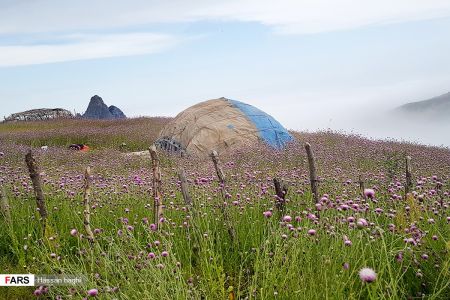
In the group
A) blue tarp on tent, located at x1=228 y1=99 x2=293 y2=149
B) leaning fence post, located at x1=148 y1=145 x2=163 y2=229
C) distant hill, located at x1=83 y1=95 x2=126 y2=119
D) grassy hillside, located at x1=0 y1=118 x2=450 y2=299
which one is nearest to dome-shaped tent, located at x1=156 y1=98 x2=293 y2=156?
blue tarp on tent, located at x1=228 y1=99 x2=293 y2=149

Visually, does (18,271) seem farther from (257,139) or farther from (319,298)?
(257,139)

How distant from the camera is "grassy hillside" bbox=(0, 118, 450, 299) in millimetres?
4309

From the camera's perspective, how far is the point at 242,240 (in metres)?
6.40

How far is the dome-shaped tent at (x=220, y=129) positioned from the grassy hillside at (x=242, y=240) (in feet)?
15.5

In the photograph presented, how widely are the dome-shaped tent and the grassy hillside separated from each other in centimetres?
471

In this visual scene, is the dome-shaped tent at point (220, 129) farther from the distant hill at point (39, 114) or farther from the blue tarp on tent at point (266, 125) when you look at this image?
the distant hill at point (39, 114)

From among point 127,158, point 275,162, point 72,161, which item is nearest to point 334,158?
point 275,162

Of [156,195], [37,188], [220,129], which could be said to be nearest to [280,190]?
[156,195]

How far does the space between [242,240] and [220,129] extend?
13058 millimetres

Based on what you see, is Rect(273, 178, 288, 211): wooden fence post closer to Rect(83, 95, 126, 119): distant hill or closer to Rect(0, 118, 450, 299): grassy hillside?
Rect(0, 118, 450, 299): grassy hillside

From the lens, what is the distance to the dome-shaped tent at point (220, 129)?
19.0 m

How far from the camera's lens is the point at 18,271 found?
20.5ft

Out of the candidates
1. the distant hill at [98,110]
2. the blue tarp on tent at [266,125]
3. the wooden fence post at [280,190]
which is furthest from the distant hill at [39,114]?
the wooden fence post at [280,190]

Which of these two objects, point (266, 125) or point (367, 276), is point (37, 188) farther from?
point (266, 125)
